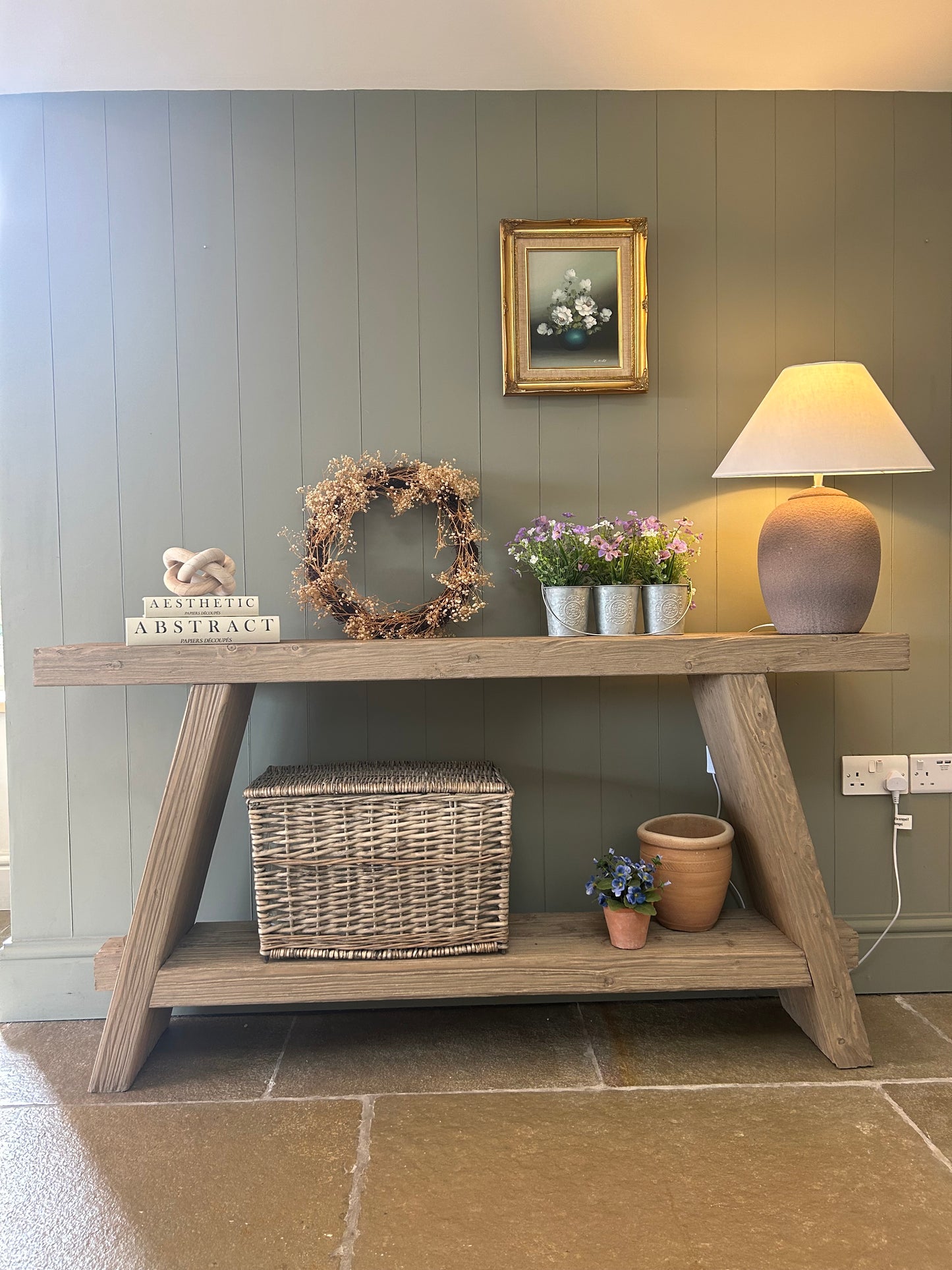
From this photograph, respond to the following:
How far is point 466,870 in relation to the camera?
182 cm

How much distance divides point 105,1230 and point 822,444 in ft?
5.88

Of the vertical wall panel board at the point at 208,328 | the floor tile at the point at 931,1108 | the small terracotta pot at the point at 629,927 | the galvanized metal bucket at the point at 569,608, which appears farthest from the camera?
the vertical wall panel board at the point at 208,328

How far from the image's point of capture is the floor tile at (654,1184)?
4.35 ft

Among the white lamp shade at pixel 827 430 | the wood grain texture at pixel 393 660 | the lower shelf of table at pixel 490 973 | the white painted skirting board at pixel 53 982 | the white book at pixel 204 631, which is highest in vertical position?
the white lamp shade at pixel 827 430

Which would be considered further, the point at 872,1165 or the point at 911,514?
the point at 911,514

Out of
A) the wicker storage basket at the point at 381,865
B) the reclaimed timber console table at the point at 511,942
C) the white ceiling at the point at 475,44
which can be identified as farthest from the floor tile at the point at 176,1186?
the white ceiling at the point at 475,44

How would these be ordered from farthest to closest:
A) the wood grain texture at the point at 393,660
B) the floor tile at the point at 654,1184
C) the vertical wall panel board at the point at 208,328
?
the vertical wall panel board at the point at 208,328, the wood grain texture at the point at 393,660, the floor tile at the point at 654,1184

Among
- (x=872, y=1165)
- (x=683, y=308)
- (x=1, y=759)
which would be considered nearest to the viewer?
(x=872, y=1165)

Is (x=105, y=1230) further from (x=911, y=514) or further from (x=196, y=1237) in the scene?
(x=911, y=514)

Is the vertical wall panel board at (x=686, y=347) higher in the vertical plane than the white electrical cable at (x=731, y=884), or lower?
higher

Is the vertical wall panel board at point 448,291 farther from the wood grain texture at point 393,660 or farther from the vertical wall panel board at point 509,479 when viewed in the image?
the wood grain texture at point 393,660

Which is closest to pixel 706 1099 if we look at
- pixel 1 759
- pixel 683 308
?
pixel 683 308

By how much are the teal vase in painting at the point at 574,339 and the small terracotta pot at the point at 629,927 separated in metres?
1.21

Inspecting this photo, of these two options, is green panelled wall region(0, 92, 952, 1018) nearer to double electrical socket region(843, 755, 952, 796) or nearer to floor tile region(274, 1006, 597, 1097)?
double electrical socket region(843, 755, 952, 796)
